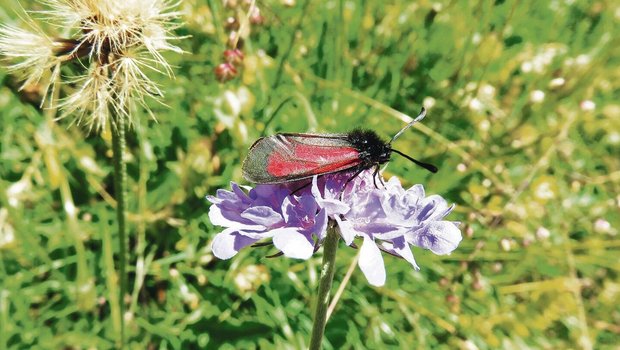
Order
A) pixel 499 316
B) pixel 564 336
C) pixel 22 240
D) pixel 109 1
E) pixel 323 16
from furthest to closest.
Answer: pixel 323 16
pixel 564 336
pixel 499 316
pixel 22 240
pixel 109 1

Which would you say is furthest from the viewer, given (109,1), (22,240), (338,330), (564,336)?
(564,336)

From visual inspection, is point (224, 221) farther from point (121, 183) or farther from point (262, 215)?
point (121, 183)

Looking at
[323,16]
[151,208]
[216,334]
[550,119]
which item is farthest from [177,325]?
[550,119]

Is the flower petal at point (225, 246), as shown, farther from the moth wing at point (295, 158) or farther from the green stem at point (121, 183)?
the green stem at point (121, 183)

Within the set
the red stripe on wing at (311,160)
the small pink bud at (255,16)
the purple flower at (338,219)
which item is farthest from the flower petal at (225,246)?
the small pink bud at (255,16)

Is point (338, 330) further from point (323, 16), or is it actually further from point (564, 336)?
point (323, 16)

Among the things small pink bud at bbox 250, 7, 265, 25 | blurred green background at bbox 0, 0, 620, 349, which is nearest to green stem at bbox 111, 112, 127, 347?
blurred green background at bbox 0, 0, 620, 349

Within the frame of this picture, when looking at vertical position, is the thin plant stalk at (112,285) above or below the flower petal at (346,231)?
below
